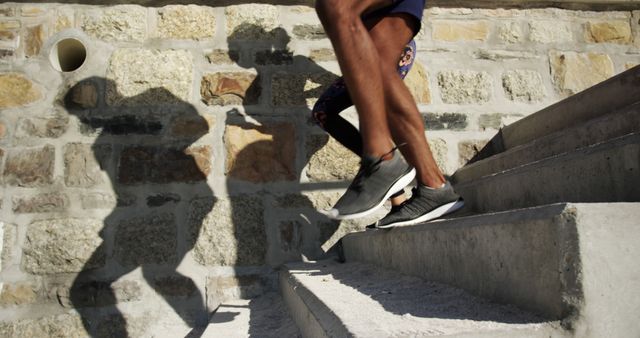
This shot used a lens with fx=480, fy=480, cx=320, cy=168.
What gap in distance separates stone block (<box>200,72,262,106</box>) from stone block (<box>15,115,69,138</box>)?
770mm

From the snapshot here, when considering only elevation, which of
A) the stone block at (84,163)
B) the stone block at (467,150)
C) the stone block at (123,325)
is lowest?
the stone block at (123,325)

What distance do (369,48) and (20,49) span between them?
7.25 feet

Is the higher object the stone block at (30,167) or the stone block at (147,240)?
the stone block at (30,167)

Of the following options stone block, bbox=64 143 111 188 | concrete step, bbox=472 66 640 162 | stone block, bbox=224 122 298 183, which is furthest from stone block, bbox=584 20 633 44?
stone block, bbox=64 143 111 188

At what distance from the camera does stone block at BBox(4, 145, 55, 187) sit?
2535 millimetres

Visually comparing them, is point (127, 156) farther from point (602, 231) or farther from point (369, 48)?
point (602, 231)

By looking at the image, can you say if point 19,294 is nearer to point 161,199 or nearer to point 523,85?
point 161,199

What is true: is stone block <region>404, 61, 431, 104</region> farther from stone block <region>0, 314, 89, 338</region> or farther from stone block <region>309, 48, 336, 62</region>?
stone block <region>0, 314, 89, 338</region>

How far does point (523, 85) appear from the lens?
9.49ft

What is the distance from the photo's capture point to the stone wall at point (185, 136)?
2.49 m

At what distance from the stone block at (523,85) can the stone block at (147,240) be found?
82.2 inches

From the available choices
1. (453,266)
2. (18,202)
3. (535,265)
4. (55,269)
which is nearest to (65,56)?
(18,202)

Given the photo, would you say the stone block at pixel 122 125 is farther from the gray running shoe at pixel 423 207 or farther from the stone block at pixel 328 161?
the gray running shoe at pixel 423 207

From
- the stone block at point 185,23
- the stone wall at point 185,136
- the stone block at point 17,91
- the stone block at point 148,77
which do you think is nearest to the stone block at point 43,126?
the stone wall at point 185,136
